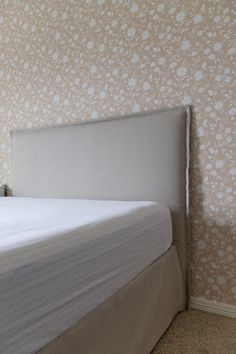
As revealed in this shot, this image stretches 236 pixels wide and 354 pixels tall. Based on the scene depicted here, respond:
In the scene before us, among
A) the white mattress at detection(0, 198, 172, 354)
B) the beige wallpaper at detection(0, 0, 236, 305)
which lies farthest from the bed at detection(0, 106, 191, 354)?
the beige wallpaper at detection(0, 0, 236, 305)

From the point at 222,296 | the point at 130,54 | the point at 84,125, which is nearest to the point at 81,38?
the point at 130,54

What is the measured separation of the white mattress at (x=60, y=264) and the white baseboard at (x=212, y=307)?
58 centimetres

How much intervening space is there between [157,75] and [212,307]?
→ 4.65 ft

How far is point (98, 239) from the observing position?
0.97m

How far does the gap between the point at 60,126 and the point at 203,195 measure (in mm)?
1150

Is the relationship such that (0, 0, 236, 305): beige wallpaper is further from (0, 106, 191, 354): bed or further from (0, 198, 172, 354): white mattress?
(0, 198, 172, 354): white mattress

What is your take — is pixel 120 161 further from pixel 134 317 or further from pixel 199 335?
pixel 199 335

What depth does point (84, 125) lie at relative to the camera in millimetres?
1995

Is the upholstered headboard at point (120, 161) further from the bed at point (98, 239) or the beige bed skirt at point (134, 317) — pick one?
the beige bed skirt at point (134, 317)

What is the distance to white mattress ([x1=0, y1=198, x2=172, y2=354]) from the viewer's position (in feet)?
2.20

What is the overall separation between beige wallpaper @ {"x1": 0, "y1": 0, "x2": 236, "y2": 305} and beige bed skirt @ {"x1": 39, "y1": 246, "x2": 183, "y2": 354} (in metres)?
0.26

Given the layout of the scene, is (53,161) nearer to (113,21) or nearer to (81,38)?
(81,38)

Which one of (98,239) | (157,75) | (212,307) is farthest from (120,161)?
(212,307)

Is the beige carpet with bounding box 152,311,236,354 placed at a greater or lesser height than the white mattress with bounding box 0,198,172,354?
lesser
